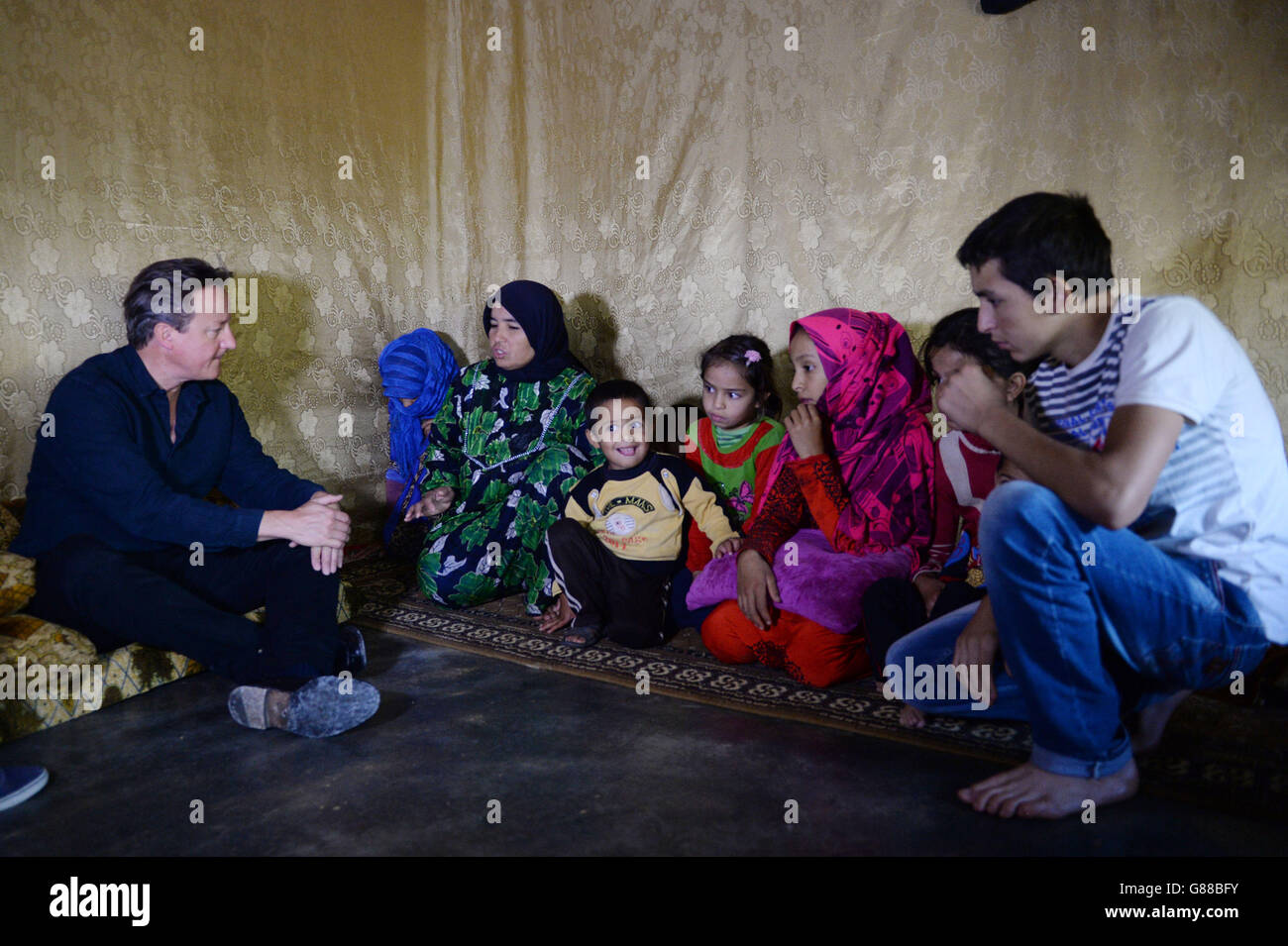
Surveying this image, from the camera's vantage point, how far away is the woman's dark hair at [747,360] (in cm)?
297

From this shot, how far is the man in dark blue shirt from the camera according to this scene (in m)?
2.32

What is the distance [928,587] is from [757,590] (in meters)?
0.47

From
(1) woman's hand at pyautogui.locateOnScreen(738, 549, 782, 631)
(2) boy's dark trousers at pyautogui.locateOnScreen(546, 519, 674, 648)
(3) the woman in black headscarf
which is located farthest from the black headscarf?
(1) woman's hand at pyautogui.locateOnScreen(738, 549, 782, 631)

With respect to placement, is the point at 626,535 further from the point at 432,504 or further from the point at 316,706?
the point at 316,706

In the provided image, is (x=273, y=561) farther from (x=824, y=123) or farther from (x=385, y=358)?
(x=824, y=123)

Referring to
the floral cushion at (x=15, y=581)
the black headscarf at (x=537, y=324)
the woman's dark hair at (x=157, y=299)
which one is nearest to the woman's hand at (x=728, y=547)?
the black headscarf at (x=537, y=324)

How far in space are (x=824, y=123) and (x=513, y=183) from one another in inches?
61.3

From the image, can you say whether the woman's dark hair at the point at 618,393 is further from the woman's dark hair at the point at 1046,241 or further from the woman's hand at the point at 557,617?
the woman's dark hair at the point at 1046,241

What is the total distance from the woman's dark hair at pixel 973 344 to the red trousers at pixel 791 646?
843 mm

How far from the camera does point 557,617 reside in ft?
9.78

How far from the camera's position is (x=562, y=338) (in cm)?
357

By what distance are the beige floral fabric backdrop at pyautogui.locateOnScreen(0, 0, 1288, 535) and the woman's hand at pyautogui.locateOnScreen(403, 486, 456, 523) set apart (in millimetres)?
758

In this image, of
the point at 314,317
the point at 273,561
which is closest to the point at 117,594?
the point at 273,561

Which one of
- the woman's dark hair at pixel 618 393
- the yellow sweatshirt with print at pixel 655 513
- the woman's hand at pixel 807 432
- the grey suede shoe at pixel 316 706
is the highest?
the woman's dark hair at pixel 618 393
